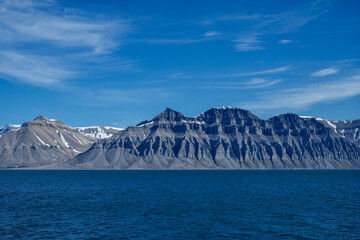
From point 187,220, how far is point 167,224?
13.3 feet

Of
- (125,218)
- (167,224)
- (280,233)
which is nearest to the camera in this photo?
(280,233)

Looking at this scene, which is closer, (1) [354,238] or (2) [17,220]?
(1) [354,238]

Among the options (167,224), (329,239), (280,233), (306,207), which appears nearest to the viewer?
(329,239)

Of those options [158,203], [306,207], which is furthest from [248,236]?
[158,203]

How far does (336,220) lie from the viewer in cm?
5238

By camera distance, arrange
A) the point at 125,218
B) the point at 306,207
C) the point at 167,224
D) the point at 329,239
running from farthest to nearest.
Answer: the point at 306,207 < the point at 125,218 < the point at 167,224 < the point at 329,239

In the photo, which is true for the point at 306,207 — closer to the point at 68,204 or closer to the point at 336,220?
the point at 336,220

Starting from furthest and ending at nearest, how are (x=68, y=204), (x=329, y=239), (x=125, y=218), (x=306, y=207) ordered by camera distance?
(x=68, y=204) → (x=306, y=207) → (x=125, y=218) → (x=329, y=239)

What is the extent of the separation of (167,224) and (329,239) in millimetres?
20343

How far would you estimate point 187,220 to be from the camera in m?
52.9

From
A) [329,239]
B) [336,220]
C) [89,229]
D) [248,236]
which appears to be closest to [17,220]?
[89,229]

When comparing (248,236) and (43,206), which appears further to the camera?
(43,206)

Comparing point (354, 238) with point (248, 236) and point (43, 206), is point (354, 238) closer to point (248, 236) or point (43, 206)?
point (248, 236)

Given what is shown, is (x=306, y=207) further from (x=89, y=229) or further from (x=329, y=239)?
(x=89, y=229)
